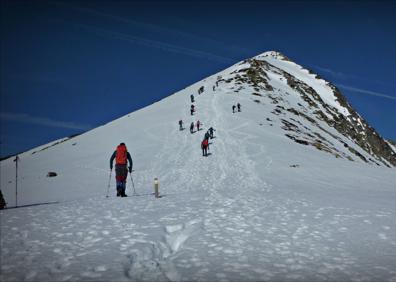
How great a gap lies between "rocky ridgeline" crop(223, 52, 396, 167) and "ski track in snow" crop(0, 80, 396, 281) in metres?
33.9

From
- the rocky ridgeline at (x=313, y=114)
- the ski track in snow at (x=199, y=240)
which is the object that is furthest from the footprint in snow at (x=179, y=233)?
the rocky ridgeline at (x=313, y=114)

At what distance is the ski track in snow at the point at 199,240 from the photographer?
700 centimetres

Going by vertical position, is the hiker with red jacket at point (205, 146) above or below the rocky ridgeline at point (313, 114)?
below

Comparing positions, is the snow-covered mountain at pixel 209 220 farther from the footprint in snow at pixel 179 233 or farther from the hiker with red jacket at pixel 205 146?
the hiker with red jacket at pixel 205 146

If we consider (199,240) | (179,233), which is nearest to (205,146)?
(179,233)

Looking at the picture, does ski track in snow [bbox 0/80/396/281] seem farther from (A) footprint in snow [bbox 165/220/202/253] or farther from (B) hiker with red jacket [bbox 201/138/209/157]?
(B) hiker with red jacket [bbox 201/138/209/157]

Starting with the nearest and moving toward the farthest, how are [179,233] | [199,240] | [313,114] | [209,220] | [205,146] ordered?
[199,240]
[179,233]
[209,220]
[205,146]
[313,114]

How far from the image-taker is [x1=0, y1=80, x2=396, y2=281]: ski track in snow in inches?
276

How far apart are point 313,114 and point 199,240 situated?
64.3m

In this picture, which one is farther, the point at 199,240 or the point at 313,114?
the point at 313,114

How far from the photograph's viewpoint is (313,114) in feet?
227

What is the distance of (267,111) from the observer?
55.1 metres

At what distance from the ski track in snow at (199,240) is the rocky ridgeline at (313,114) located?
3387cm

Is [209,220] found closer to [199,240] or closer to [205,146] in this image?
[199,240]
